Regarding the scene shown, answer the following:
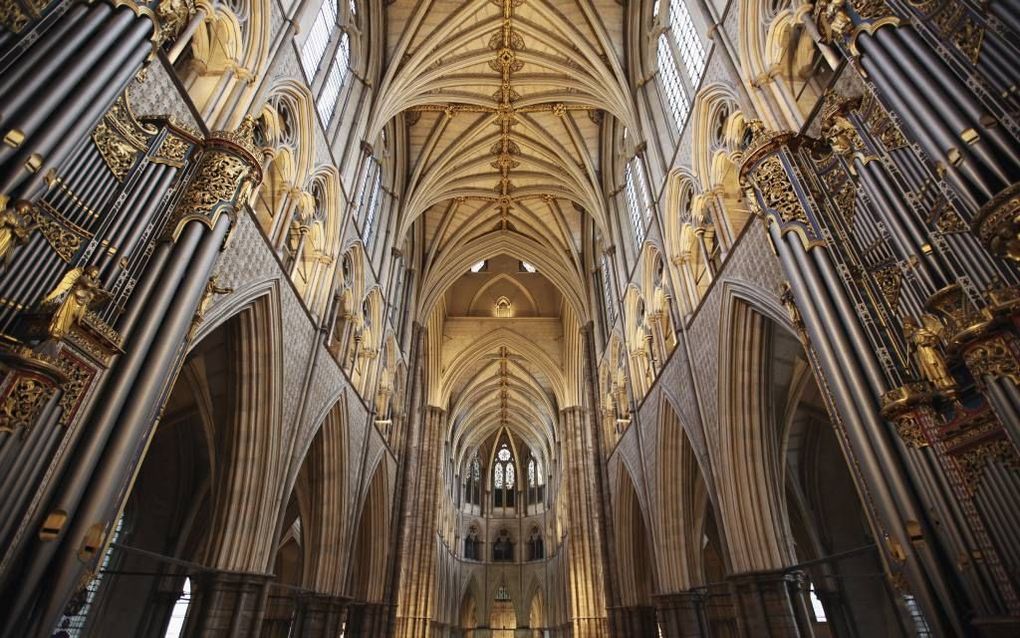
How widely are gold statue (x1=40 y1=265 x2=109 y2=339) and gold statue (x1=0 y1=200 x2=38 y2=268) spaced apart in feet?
1.21

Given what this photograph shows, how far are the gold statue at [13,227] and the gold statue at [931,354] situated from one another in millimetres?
7143

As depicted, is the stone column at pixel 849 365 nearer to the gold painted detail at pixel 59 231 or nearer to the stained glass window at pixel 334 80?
the gold painted detail at pixel 59 231

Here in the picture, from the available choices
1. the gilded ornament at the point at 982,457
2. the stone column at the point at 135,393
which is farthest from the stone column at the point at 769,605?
the stone column at the point at 135,393

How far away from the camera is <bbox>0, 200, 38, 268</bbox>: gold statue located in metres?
3.70

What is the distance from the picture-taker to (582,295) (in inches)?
923

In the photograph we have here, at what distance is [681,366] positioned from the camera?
11.6 metres

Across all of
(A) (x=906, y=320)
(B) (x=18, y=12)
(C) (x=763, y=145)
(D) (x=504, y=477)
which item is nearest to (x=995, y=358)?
(A) (x=906, y=320)

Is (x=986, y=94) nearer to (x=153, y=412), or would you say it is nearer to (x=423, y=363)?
(x=153, y=412)

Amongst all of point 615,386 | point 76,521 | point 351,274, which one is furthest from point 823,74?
point 615,386

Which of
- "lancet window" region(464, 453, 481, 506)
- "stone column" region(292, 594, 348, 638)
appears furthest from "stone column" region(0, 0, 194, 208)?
"lancet window" region(464, 453, 481, 506)

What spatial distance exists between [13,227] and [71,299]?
651 mm

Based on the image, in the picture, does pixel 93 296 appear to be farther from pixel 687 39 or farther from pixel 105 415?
pixel 687 39

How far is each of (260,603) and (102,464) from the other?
199 inches

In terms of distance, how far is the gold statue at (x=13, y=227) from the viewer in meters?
3.70
